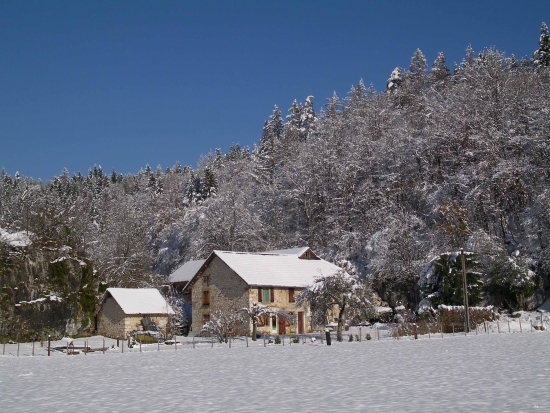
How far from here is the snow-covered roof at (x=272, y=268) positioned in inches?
1959

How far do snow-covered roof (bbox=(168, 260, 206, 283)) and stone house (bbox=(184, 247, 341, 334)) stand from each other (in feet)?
19.8

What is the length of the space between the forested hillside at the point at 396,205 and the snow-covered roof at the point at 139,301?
527 centimetres

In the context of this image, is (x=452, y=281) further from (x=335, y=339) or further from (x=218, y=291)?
(x=218, y=291)

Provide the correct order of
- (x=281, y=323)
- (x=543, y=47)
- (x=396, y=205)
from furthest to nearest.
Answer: (x=543, y=47), (x=396, y=205), (x=281, y=323)

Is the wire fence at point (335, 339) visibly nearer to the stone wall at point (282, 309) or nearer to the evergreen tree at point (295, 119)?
the stone wall at point (282, 309)

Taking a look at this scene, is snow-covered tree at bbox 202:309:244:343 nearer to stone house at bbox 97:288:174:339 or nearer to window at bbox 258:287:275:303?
window at bbox 258:287:275:303

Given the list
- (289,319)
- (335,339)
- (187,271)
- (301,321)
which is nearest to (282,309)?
(289,319)

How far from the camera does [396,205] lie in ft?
196

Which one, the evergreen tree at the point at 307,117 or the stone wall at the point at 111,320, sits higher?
the evergreen tree at the point at 307,117

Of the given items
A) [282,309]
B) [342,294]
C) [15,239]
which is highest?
[15,239]

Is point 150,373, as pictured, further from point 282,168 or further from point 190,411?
point 282,168

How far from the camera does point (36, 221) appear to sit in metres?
55.4

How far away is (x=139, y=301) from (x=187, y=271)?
1188 cm

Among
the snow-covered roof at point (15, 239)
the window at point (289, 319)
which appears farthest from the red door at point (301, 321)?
the snow-covered roof at point (15, 239)
